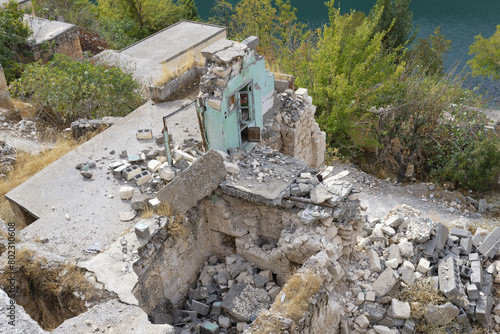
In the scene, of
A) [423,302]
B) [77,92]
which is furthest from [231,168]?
[77,92]

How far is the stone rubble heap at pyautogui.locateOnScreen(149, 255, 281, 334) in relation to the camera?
6777 millimetres

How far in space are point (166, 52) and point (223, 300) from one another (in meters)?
9.54

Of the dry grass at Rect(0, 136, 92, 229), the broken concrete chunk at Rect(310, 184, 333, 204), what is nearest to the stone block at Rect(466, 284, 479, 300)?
the broken concrete chunk at Rect(310, 184, 333, 204)

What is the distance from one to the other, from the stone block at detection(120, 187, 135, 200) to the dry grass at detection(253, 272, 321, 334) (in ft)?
10.3

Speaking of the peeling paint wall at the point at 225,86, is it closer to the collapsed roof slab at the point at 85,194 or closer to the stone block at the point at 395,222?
the collapsed roof slab at the point at 85,194

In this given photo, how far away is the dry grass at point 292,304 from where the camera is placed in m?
5.56

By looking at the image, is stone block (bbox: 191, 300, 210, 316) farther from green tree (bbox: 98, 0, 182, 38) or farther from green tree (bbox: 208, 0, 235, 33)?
green tree (bbox: 208, 0, 235, 33)

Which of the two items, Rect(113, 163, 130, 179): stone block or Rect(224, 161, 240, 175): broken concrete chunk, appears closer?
Rect(224, 161, 240, 175): broken concrete chunk

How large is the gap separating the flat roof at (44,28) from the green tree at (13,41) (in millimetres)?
388

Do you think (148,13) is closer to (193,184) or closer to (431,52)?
(431,52)

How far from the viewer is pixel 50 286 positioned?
6152mm

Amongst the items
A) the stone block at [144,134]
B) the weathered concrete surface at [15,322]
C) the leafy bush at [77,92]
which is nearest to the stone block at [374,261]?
the stone block at [144,134]

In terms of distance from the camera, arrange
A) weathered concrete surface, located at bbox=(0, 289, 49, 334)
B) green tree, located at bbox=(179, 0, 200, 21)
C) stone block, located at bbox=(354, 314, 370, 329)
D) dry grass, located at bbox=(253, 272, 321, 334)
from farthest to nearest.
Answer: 1. green tree, located at bbox=(179, 0, 200, 21)
2. stone block, located at bbox=(354, 314, 370, 329)
3. dry grass, located at bbox=(253, 272, 321, 334)
4. weathered concrete surface, located at bbox=(0, 289, 49, 334)

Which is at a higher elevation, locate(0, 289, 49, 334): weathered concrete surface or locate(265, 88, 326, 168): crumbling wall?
locate(0, 289, 49, 334): weathered concrete surface
